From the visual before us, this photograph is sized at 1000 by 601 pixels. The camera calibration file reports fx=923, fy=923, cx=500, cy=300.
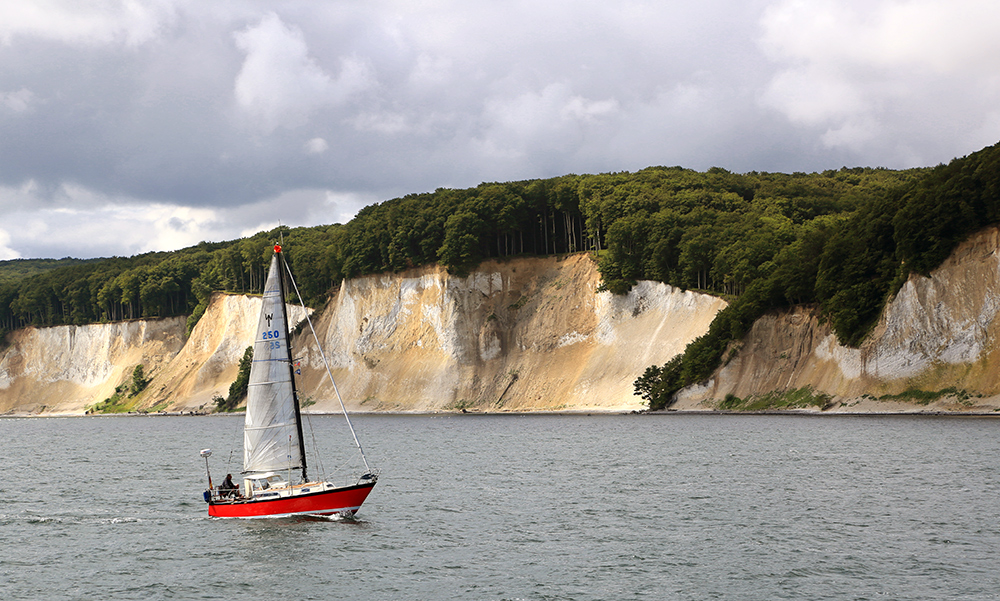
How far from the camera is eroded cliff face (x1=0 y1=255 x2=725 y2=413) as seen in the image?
121 m

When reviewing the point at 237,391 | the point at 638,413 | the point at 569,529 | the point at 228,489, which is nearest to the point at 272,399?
the point at 228,489

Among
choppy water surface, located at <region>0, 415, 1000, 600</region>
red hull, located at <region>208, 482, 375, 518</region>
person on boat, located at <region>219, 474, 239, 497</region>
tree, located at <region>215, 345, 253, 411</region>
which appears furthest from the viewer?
tree, located at <region>215, 345, 253, 411</region>

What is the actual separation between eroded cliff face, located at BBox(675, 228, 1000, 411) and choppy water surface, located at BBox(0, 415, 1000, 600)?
16.6 meters

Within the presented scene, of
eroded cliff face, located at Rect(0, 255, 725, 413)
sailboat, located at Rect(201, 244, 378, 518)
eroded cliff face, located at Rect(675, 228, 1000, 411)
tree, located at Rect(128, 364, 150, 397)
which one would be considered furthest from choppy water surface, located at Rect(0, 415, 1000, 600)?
tree, located at Rect(128, 364, 150, 397)

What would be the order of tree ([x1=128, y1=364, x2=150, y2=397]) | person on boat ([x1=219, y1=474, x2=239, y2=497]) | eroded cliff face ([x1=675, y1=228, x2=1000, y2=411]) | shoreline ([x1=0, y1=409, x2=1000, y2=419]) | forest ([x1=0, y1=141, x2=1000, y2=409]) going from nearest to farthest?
person on boat ([x1=219, y1=474, x2=239, y2=497]), shoreline ([x1=0, y1=409, x2=1000, y2=419]), eroded cliff face ([x1=675, y1=228, x2=1000, y2=411]), forest ([x1=0, y1=141, x2=1000, y2=409]), tree ([x1=128, y1=364, x2=150, y2=397])

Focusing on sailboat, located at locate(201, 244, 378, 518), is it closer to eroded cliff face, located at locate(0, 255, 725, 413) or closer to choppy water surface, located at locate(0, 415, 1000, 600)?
choppy water surface, located at locate(0, 415, 1000, 600)

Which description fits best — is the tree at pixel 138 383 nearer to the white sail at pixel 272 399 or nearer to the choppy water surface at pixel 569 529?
the choppy water surface at pixel 569 529

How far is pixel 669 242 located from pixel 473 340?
111ft

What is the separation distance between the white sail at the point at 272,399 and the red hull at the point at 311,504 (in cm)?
154

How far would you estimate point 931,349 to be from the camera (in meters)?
88.3

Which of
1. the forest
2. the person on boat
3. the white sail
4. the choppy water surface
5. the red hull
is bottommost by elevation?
the choppy water surface

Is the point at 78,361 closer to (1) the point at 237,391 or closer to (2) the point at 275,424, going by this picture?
(1) the point at 237,391

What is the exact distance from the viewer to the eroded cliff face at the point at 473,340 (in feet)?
398

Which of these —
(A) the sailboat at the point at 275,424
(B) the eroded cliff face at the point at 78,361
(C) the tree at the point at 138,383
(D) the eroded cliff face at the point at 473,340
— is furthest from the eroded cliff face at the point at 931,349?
(B) the eroded cliff face at the point at 78,361
